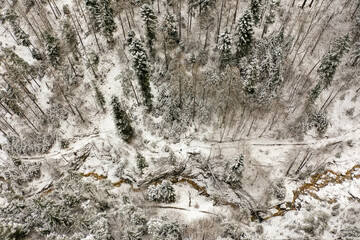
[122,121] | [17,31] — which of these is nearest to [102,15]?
[17,31]

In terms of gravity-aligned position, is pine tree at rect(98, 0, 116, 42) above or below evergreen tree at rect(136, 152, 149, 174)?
above

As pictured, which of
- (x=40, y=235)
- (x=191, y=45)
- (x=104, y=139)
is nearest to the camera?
(x=40, y=235)

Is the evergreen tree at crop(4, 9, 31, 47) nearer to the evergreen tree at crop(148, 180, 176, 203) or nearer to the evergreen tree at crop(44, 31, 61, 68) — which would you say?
the evergreen tree at crop(44, 31, 61, 68)

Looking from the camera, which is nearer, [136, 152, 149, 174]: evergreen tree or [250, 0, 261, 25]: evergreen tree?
[136, 152, 149, 174]: evergreen tree

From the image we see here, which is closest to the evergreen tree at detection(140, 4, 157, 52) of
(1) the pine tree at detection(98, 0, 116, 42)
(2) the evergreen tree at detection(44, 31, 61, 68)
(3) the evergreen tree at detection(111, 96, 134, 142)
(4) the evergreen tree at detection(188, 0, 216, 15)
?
(1) the pine tree at detection(98, 0, 116, 42)

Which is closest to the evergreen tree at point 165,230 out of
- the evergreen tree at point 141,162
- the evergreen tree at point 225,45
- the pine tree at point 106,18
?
the evergreen tree at point 141,162

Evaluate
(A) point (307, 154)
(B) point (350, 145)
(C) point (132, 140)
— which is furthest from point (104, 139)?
(B) point (350, 145)

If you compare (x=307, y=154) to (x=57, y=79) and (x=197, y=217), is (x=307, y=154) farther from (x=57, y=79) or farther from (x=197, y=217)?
(x=57, y=79)

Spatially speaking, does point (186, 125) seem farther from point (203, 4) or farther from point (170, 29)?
point (203, 4)
